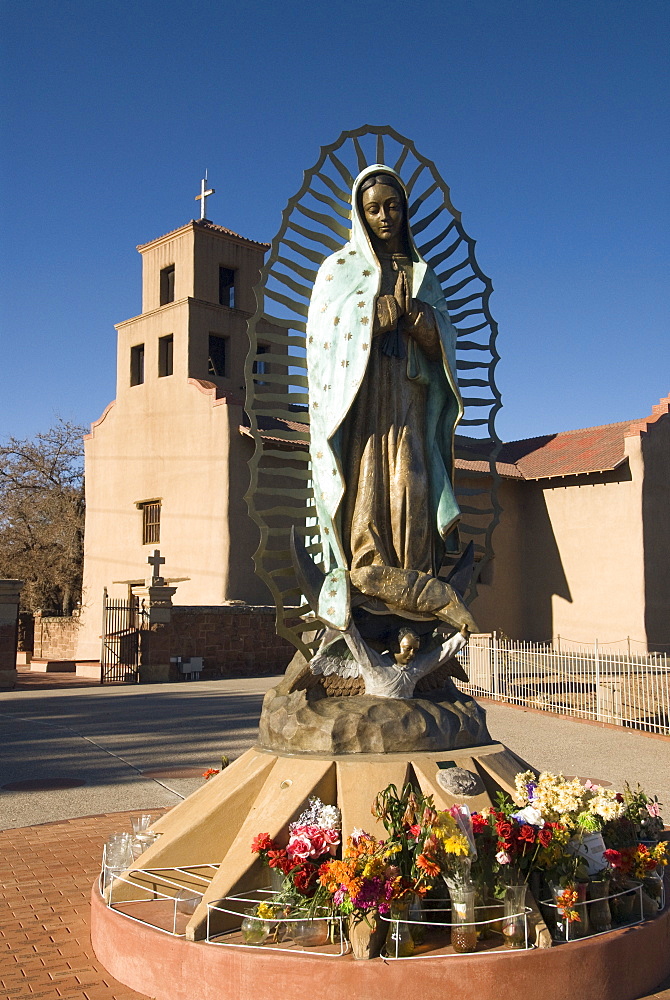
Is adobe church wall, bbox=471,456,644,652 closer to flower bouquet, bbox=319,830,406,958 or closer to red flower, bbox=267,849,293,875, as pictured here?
red flower, bbox=267,849,293,875

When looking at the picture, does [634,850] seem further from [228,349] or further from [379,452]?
[228,349]

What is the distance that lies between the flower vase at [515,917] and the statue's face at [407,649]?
5.04ft

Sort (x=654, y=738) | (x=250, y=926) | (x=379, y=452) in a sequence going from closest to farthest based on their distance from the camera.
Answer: (x=250, y=926)
(x=379, y=452)
(x=654, y=738)

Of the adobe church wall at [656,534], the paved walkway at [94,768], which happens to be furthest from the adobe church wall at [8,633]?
the adobe church wall at [656,534]

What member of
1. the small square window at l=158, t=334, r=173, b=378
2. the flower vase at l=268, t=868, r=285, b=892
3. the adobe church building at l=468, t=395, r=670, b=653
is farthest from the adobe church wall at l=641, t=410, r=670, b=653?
the flower vase at l=268, t=868, r=285, b=892

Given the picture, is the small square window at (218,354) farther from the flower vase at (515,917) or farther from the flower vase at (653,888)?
the flower vase at (515,917)

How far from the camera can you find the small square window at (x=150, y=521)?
85.1 feet

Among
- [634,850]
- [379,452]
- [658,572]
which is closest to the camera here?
[634,850]

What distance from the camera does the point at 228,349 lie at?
2716 cm

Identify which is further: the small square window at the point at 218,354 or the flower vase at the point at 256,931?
the small square window at the point at 218,354

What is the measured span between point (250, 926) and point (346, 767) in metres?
0.99

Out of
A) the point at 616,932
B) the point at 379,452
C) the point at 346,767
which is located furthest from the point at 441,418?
the point at 616,932

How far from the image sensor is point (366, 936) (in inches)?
158

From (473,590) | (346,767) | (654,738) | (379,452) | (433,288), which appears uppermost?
(433,288)
